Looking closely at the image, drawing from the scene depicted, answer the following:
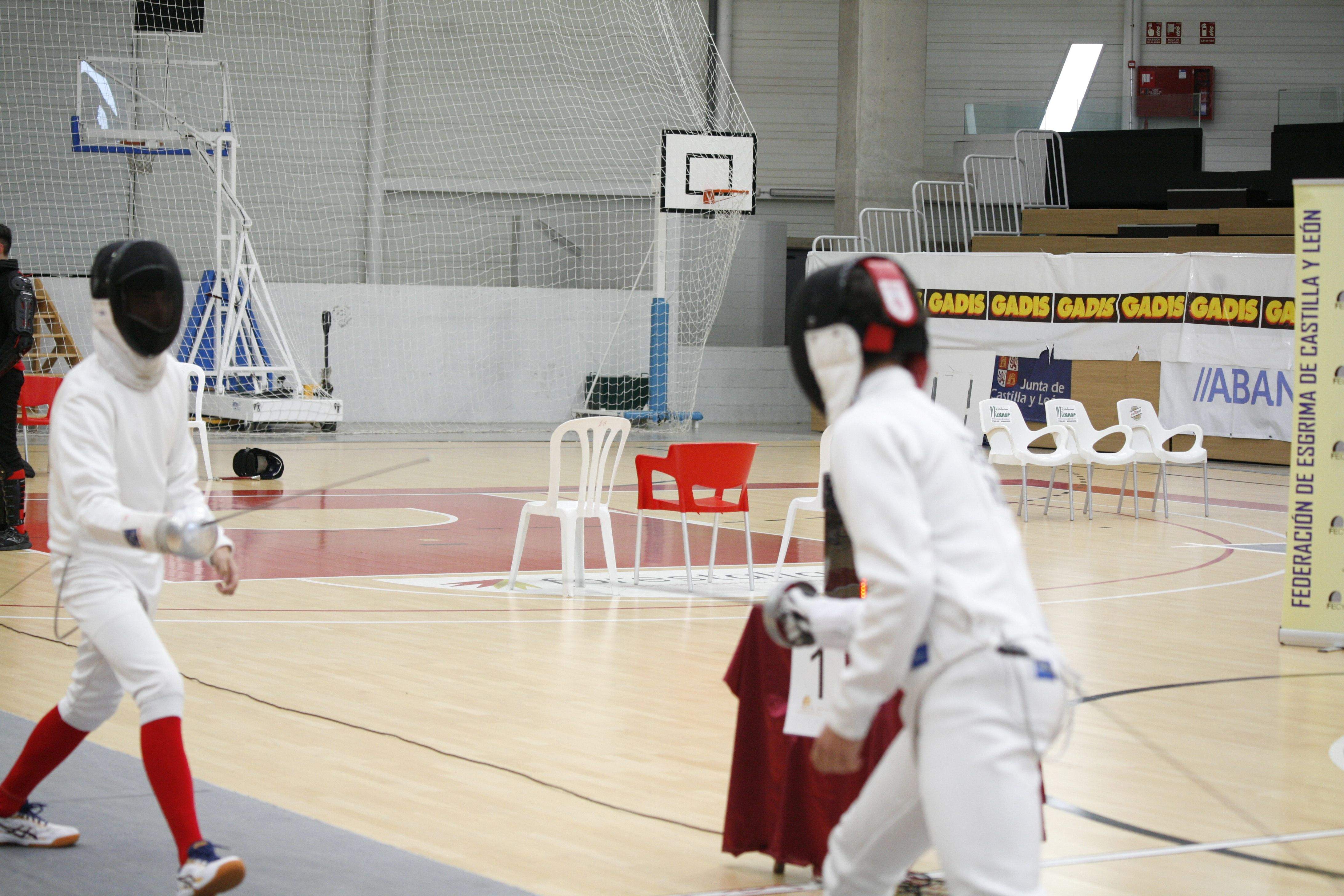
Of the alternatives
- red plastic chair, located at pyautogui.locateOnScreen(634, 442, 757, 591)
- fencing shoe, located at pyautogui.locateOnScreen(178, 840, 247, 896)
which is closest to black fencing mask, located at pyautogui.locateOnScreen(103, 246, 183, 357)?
fencing shoe, located at pyautogui.locateOnScreen(178, 840, 247, 896)

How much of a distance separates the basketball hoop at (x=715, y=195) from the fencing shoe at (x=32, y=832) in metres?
14.0

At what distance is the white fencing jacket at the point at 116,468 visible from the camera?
10.5 ft

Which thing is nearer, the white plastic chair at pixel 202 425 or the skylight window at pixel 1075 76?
the white plastic chair at pixel 202 425

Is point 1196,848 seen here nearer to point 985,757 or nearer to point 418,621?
point 985,757

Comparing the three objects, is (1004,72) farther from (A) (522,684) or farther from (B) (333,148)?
(A) (522,684)

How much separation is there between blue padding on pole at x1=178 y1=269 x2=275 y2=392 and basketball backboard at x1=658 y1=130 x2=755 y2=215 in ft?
16.4

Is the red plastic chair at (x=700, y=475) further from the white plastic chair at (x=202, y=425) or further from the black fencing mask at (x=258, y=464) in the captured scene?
the black fencing mask at (x=258, y=464)

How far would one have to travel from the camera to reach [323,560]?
893 cm

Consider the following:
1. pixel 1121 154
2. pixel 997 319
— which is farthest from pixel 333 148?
pixel 1121 154

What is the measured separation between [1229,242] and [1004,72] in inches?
250

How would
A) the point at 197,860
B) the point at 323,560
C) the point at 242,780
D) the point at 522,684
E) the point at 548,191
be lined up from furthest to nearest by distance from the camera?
the point at 548,191 < the point at 323,560 < the point at 522,684 < the point at 242,780 < the point at 197,860

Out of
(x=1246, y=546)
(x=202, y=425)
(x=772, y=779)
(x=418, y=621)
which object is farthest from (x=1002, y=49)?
(x=772, y=779)

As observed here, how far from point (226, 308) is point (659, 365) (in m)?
5.55

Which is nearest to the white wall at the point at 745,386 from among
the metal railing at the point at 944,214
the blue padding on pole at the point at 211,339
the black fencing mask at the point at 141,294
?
the metal railing at the point at 944,214
